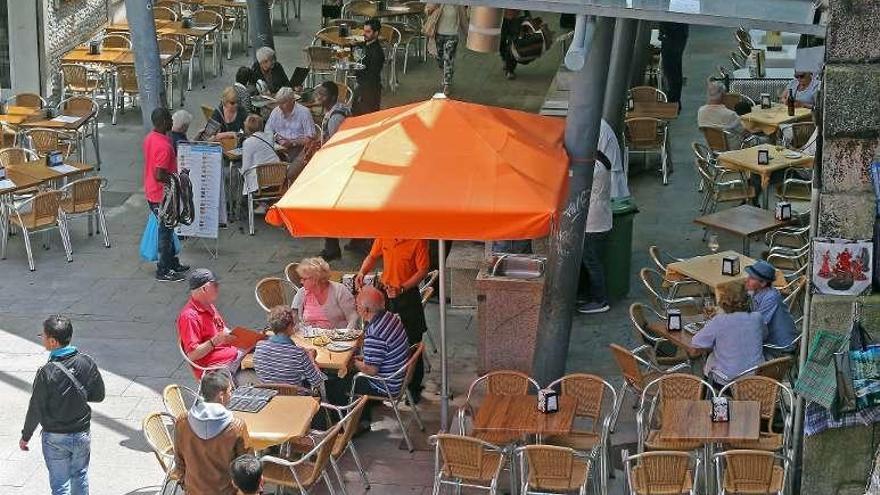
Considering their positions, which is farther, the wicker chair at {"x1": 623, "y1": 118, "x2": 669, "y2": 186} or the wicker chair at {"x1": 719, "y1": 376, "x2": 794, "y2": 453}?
the wicker chair at {"x1": 623, "y1": 118, "x2": 669, "y2": 186}

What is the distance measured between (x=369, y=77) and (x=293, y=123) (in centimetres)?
209

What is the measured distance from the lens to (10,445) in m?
12.5

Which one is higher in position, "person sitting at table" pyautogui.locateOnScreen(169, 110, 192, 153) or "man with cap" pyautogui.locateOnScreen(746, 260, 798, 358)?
"person sitting at table" pyautogui.locateOnScreen(169, 110, 192, 153)

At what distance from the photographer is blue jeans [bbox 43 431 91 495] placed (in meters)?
10.8

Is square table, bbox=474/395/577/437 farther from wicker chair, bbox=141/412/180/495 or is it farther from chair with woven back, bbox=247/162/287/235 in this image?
chair with woven back, bbox=247/162/287/235

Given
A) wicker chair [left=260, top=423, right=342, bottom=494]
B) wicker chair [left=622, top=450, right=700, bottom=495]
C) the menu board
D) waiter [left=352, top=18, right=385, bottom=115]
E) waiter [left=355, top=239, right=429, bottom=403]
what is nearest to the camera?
wicker chair [left=622, top=450, right=700, bottom=495]

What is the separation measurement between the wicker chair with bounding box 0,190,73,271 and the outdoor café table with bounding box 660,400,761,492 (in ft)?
23.7

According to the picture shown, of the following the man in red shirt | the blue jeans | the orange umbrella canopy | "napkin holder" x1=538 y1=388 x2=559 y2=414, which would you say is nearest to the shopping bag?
the man in red shirt

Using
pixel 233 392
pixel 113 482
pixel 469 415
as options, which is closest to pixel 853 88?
pixel 469 415

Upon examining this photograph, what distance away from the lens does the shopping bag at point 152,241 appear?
16016 millimetres

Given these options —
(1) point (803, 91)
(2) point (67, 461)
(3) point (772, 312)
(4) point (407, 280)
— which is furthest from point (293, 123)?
(2) point (67, 461)

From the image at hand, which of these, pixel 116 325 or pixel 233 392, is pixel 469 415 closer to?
pixel 233 392

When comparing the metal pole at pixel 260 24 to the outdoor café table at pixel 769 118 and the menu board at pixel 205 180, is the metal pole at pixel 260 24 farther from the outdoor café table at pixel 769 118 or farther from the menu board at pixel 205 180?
the outdoor café table at pixel 769 118

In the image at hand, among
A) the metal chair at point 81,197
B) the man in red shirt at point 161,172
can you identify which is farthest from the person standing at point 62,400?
the metal chair at point 81,197
